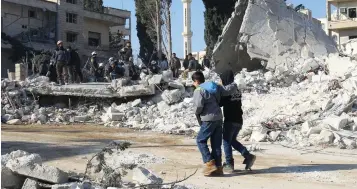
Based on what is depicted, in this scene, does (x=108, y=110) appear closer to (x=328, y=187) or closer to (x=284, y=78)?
(x=284, y=78)

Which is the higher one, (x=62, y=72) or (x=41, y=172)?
(x=62, y=72)

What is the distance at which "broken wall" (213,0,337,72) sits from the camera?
53.6ft

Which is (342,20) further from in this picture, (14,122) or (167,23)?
(14,122)

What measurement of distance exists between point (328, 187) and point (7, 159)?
12.0 feet

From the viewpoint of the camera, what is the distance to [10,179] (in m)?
5.38

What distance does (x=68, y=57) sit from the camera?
1525cm

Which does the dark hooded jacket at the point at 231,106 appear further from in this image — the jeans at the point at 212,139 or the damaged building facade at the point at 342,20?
the damaged building facade at the point at 342,20

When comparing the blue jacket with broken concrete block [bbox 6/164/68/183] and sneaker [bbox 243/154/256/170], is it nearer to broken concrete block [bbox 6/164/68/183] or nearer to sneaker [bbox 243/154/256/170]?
sneaker [bbox 243/154/256/170]

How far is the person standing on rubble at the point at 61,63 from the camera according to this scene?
15.0m

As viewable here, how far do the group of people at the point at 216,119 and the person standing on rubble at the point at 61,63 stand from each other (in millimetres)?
9385

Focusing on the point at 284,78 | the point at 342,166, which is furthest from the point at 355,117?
the point at 284,78

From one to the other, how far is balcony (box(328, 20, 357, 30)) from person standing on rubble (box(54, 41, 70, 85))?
30.7 metres

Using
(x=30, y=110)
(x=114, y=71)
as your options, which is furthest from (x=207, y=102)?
(x=114, y=71)

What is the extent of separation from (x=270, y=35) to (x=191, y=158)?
9600 millimetres
